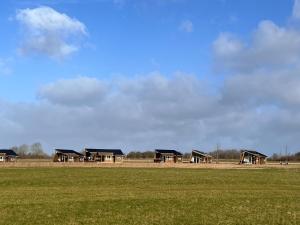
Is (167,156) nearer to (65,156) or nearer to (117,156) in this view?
(117,156)

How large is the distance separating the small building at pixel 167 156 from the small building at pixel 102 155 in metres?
12.2

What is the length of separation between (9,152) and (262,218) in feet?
478

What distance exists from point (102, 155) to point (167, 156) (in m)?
21.9

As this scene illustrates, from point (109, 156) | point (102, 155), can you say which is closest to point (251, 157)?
point (109, 156)

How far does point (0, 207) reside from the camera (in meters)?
22.8

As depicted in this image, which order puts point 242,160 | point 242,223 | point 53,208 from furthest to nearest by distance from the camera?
1. point 242,160
2. point 53,208
3. point 242,223

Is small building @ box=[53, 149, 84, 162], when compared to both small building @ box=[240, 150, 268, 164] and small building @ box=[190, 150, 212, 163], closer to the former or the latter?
small building @ box=[190, 150, 212, 163]

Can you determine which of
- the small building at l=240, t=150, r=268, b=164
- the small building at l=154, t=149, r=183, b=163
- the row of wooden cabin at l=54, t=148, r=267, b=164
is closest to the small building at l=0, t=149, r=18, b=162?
the row of wooden cabin at l=54, t=148, r=267, b=164

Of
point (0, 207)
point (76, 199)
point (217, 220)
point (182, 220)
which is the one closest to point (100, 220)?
point (182, 220)

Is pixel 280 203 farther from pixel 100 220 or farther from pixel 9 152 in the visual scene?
pixel 9 152

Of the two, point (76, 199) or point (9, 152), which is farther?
point (9, 152)

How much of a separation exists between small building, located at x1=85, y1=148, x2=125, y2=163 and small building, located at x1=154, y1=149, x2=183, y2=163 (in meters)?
12.2

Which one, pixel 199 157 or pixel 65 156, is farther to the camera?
pixel 199 157

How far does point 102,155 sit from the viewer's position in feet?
511
